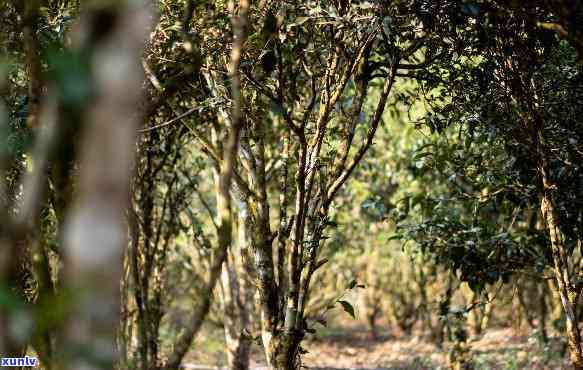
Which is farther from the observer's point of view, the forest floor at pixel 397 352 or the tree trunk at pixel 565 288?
the forest floor at pixel 397 352

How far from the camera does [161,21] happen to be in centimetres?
513

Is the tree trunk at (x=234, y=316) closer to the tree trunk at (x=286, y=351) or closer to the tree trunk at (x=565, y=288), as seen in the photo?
the tree trunk at (x=286, y=351)

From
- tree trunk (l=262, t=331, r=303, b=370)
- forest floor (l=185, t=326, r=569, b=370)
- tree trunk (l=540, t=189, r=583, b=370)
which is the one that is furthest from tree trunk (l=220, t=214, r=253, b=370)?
tree trunk (l=540, t=189, r=583, b=370)

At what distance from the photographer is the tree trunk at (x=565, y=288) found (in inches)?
183

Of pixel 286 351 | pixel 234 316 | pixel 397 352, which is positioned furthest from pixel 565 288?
pixel 397 352

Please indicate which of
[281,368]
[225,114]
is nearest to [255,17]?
[225,114]

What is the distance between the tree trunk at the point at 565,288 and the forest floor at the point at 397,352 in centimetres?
730

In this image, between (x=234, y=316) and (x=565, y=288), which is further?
(x=234, y=316)

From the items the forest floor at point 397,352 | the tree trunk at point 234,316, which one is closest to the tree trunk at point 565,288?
the tree trunk at point 234,316

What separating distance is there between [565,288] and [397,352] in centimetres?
1482

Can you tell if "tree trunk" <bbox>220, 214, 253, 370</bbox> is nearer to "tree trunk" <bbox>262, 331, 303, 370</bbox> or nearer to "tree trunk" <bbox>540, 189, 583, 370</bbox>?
"tree trunk" <bbox>262, 331, 303, 370</bbox>

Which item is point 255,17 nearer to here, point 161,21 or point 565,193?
point 161,21

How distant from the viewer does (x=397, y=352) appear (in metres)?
19.1

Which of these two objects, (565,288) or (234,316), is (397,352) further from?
(565,288)
